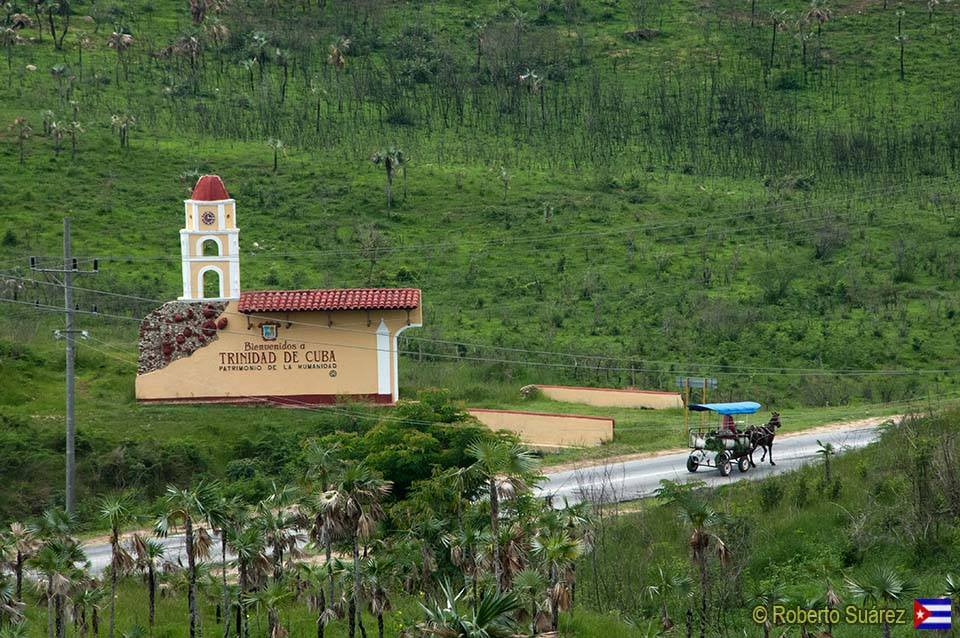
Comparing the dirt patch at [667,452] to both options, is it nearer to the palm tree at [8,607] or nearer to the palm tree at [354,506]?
the palm tree at [354,506]

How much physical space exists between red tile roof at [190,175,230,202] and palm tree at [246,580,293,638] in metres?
22.0

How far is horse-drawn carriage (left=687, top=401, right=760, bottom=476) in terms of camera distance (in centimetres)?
3825

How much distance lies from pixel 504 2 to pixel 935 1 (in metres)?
34.9

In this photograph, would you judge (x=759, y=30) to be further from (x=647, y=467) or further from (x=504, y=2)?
(x=647, y=467)

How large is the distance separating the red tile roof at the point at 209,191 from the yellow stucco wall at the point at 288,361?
3.51m

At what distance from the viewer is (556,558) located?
78.4 ft

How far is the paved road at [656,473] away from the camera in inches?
1455

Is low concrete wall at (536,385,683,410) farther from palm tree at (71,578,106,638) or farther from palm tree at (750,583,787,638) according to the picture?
palm tree at (71,578,106,638)

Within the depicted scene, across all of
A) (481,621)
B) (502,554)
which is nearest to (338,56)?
(502,554)

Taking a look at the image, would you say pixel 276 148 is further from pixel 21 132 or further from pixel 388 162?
pixel 21 132

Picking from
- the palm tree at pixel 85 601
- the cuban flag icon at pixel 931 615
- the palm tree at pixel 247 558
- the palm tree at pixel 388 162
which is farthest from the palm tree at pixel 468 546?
the palm tree at pixel 388 162

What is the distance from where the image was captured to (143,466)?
41.0 meters

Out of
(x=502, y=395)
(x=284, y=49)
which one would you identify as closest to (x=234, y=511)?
(x=502, y=395)

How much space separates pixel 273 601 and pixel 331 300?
21.5 metres
